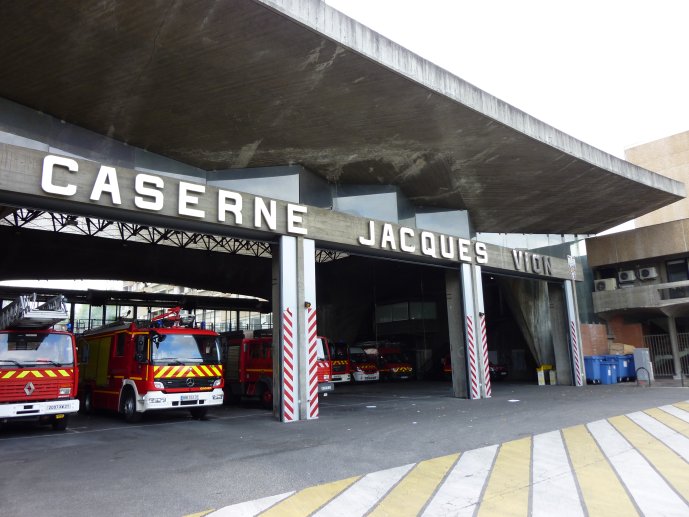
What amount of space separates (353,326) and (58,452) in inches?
1162

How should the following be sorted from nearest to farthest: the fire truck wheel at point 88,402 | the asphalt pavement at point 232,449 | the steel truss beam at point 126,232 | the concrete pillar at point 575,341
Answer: the asphalt pavement at point 232,449 → the fire truck wheel at point 88,402 → the concrete pillar at point 575,341 → the steel truss beam at point 126,232

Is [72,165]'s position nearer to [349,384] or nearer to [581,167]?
[581,167]

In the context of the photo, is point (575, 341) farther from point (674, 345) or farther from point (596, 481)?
point (596, 481)

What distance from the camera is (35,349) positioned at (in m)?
10.8

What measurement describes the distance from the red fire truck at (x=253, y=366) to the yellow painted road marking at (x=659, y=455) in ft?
27.4

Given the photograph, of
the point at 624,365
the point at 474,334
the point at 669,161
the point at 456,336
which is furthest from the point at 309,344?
the point at 669,161

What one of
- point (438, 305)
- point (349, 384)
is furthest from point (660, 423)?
point (438, 305)

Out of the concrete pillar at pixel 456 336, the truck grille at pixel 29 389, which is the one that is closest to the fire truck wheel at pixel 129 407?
the truck grille at pixel 29 389

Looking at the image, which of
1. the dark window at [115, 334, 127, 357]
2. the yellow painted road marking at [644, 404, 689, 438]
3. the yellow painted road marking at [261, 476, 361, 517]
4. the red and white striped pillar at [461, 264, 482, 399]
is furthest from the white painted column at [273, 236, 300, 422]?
the yellow painted road marking at [644, 404, 689, 438]

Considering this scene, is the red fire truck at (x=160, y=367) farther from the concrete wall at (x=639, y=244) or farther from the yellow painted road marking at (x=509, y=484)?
the concrete wall at (x=639, y=244)

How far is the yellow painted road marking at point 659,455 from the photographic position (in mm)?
5852

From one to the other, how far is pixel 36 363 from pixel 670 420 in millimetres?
13347

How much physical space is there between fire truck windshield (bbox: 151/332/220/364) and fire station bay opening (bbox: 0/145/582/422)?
160 cm

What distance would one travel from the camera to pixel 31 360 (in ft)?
34.7
